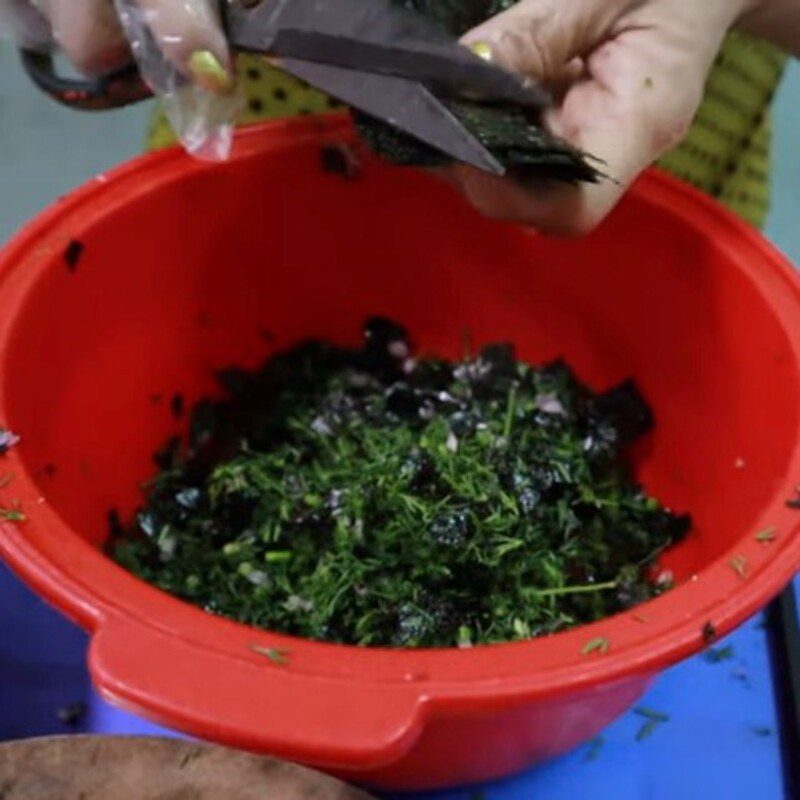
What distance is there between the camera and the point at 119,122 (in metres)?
1.34

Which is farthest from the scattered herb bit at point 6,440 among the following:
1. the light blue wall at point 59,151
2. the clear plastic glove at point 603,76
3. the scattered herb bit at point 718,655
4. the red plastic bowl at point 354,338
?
the light blue wall at point 59,151

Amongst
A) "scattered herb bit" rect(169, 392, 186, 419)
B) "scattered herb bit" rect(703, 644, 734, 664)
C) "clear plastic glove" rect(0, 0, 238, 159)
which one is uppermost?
"clear plastic glove" rect(0, 0, 238, 159)

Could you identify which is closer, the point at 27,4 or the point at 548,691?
the point at 548,691

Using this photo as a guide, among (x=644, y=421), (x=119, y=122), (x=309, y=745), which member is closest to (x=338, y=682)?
(x=309, y=745)

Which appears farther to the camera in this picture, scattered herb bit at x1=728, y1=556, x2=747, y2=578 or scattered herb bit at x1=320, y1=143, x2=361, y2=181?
scattered herb bit at x1=320, y1=143, x2=361, y2=181

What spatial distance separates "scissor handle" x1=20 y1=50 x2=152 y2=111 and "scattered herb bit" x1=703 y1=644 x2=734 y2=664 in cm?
40

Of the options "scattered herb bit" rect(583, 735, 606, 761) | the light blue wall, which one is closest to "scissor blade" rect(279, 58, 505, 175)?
"scattered herb bit" rect(583, 735, 606, 761)

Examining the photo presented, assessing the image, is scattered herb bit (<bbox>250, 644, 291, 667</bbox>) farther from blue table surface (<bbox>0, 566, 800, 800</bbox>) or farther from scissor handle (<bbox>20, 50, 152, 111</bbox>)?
scissor handle (<bbox>20, 50, 152, 111</bbox>)

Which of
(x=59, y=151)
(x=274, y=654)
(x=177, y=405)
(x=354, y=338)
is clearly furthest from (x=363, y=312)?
(x=59, y=151)

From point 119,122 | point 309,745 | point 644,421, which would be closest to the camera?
point 309,745

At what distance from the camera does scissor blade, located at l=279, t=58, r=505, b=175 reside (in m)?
0.47

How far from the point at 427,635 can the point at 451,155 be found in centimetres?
21

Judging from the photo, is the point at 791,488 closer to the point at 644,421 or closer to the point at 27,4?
the point at 644,421

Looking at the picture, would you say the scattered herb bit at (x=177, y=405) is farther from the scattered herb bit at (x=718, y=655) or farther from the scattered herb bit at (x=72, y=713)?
the scattered herb bit at (x=718, y=655)
